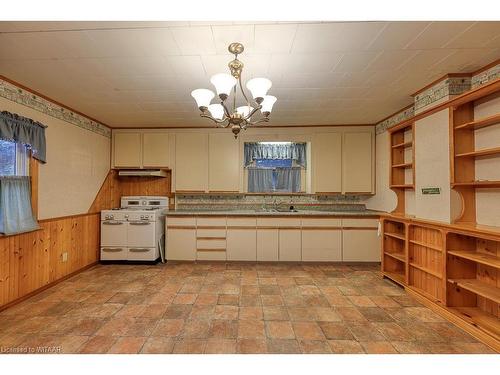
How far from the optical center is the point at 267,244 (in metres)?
4.23

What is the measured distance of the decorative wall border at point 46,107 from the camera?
8.98 feet

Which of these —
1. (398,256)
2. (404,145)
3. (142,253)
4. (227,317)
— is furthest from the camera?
(142,253)

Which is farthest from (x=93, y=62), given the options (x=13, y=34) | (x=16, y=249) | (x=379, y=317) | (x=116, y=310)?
(x=379, y=317)

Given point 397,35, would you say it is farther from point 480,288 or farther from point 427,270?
point 427,270

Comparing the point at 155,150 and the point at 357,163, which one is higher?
the point at 155,150

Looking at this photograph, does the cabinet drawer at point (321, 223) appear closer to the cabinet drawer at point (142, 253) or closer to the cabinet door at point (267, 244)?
the cabinet door at point (267, 244)

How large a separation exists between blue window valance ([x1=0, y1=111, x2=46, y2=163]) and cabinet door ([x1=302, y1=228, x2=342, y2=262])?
3.89 m

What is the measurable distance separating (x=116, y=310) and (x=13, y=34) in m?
2.57

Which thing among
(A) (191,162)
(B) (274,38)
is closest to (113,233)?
(A) (191,162)

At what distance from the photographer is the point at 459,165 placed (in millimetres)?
2510

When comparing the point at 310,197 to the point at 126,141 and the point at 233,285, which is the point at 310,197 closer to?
the point at 233,285

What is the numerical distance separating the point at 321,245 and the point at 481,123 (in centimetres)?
264

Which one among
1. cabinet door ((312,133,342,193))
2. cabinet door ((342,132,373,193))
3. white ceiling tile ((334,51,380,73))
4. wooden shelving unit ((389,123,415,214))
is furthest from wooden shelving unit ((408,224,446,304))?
white ceiling tile ((334,51,380,73))

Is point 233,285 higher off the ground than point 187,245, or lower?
lower
